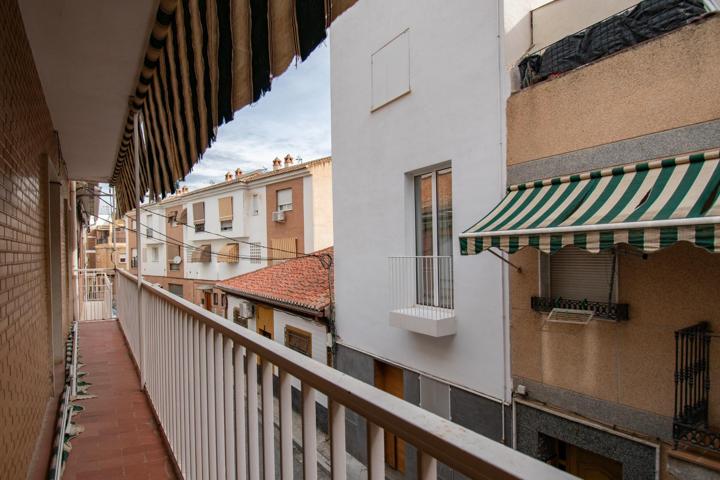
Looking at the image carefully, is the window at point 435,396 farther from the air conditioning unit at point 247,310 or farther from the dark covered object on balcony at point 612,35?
the air conditioning unit at point 247,310

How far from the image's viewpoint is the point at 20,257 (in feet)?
8.68

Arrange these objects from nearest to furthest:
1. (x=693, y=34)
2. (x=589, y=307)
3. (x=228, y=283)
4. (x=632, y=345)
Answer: (x=693, y=34), (x=632, y=345), (x=589, y=307), (x=228, y=283)

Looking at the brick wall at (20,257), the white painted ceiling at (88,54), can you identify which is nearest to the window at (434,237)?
the white painted ceiling at (88,54)

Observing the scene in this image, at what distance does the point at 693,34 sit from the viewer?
415cm

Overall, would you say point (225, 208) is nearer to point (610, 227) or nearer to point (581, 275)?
point (581, 275)

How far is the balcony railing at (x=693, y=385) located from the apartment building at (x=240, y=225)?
1482cm

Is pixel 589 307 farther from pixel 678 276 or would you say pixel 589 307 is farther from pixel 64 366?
pixel 64 366

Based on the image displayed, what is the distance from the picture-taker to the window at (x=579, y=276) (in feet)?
16.1

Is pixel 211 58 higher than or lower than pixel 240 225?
lower

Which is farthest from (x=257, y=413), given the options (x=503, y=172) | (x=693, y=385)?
(x=503, y=172)

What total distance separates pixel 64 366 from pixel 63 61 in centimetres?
352

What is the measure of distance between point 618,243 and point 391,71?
17.6 ft

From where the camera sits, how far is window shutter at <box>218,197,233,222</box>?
22500mm

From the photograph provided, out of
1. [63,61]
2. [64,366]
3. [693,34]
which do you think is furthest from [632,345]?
[64,366]
